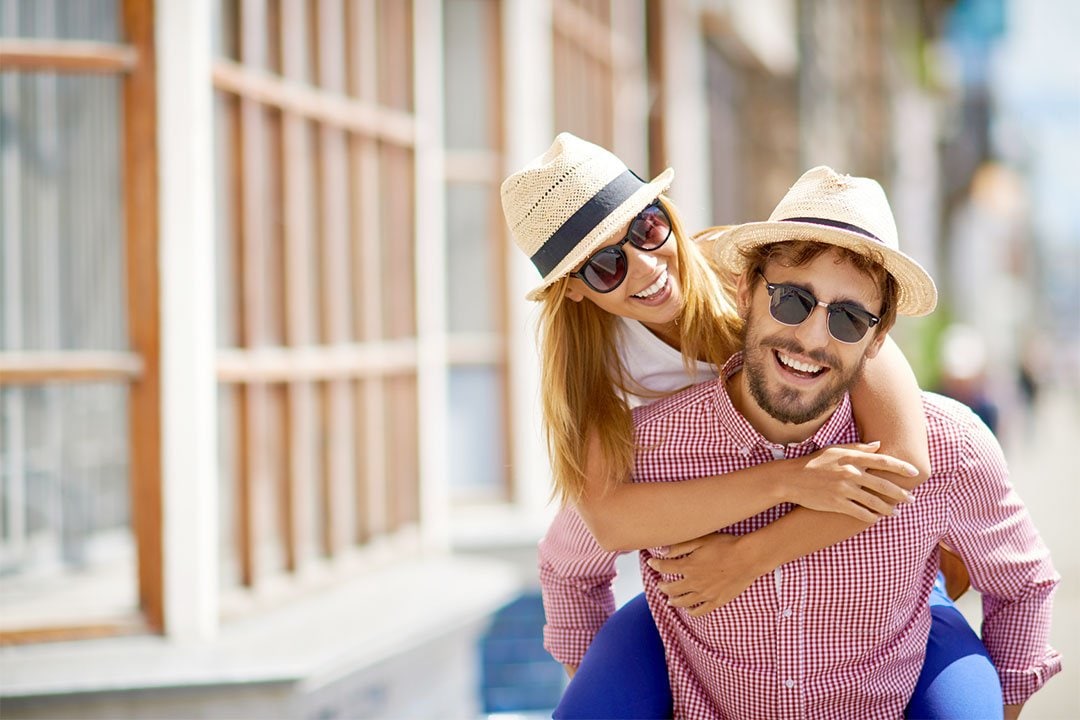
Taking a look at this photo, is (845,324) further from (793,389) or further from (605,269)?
(605,269)

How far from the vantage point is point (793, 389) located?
2248 millimetres

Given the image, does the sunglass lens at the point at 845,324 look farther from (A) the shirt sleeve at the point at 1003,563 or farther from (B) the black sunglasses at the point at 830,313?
(A) the shirt sleeve at the point at 1003,563

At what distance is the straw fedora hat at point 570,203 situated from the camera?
2.48 meters

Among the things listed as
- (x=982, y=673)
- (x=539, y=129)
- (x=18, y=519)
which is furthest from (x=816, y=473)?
(x=539, y=129)

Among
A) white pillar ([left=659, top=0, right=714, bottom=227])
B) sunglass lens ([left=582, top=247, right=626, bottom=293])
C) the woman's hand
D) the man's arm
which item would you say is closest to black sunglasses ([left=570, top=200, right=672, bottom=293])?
sunglass lens ([left=582, top=247, right=626, bottom=293])

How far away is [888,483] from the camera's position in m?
2.22

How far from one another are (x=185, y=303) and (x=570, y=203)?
6.76ft

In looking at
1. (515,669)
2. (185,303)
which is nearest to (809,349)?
(185,303)

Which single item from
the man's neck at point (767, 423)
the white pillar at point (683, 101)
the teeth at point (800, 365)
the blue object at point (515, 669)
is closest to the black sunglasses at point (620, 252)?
the man's neck at point (767, 423)

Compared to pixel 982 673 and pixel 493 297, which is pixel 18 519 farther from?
pixel 982 673

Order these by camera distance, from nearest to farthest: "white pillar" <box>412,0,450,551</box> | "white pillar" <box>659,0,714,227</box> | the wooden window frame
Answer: the wooden window frame < "white pillar" <box>412,0,450,551</box> < "white pillar" <box>659,0,714,227</box>

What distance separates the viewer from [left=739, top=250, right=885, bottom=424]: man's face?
2.22 metres

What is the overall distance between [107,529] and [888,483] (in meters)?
4.25

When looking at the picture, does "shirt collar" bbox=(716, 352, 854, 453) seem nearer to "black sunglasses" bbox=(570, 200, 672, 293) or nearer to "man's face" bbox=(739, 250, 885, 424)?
"man's face" bbox=(739, 250, 885, 424)
